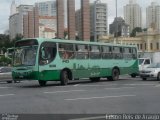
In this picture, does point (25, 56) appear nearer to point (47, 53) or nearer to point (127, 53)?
point (47, 53)

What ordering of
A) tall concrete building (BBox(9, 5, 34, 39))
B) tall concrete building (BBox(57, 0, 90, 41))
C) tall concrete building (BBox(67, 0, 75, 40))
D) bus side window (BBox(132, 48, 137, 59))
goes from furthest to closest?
tall concrete building (BBox(9, 5, 34, 39)) → tall concrete building (BBox(67, 0, 75, 40)) → tall concrete building (BBox(57, 0, 90, 41)) → bus side window (BBox(132, 48, 137, 59))

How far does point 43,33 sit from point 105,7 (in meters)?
17.4

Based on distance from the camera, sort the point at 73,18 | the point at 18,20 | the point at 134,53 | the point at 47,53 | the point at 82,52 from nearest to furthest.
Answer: the point at 47,53 < the point at 82,52 < the point at 134,53 < the point at 73,18 < the point at 18,20

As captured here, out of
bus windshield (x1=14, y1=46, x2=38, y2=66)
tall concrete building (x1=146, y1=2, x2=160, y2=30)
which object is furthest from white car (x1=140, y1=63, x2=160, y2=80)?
tall concrete building (x1=146, y1=2, x2=160, y2=30)

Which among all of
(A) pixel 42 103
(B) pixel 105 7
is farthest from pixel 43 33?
(A) pixel 42 103

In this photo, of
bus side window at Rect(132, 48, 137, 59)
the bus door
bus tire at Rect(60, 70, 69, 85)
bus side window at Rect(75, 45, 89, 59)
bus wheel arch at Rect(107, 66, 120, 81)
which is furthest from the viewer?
bus side window at Rect(132, 48, 137, 59)

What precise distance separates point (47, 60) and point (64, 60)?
5.65 feet

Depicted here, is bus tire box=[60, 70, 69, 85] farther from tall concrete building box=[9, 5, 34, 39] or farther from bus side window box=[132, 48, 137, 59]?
tall concrete building box=[9, 5, 34, 39]

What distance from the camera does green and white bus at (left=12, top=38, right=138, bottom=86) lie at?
82.4 feet

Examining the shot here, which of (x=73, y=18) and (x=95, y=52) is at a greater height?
(x=73, y=18)

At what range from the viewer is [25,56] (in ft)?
84.4

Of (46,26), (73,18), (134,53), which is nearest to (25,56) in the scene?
(134,53)

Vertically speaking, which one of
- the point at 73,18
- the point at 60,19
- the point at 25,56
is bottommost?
the point at 25,56

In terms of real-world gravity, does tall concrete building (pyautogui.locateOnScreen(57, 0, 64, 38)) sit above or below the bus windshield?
above
